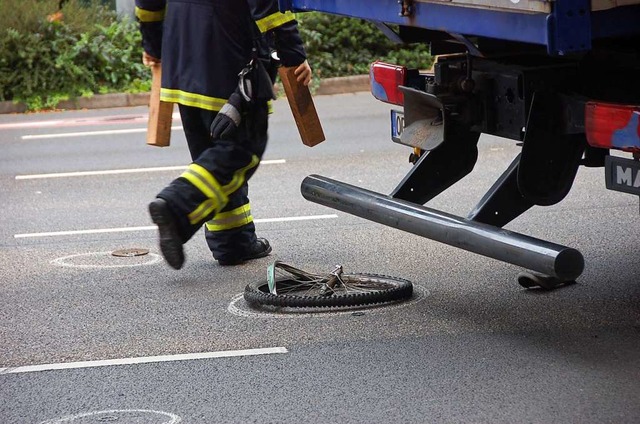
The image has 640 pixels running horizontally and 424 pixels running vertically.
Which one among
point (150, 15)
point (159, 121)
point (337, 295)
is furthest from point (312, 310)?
point (150, 15)

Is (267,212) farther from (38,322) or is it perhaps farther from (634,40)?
(634,40)

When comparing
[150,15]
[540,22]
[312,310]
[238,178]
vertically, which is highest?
[540,22]

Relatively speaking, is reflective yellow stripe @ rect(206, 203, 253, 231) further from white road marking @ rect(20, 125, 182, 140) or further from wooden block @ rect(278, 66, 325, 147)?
white road marking @ rect(20, 125, 182, 140)

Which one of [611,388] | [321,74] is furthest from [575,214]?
[321,74]

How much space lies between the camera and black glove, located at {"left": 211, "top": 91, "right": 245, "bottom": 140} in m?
5.77

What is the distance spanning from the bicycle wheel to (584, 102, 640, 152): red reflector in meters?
1.38

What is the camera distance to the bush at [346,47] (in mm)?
15875

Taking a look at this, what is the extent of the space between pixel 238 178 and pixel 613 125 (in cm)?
221

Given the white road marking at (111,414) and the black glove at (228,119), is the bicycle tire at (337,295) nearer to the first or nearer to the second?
the black glove at (228,119)

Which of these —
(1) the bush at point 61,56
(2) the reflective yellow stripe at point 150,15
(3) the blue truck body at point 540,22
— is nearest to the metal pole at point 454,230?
(3) the blue truck body at point 540,22

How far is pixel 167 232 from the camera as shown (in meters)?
5.52

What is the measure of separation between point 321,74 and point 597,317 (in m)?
11.0

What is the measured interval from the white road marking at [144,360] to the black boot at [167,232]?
793 mm

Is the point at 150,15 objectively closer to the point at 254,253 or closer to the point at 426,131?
the point at 254,253
